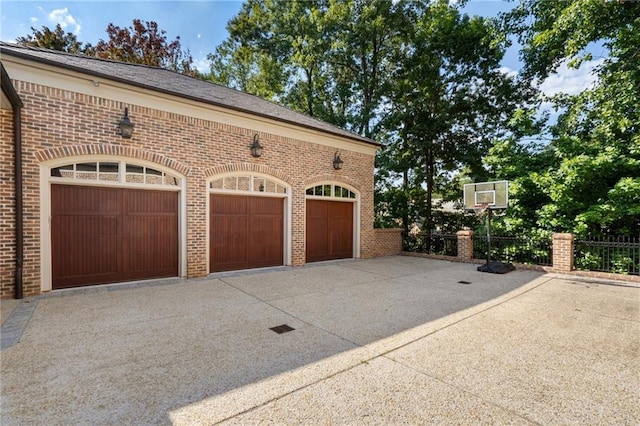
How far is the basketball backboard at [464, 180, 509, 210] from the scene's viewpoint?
903 centimetres

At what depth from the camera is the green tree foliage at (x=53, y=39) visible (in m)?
14.1

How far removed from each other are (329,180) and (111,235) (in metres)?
6.32

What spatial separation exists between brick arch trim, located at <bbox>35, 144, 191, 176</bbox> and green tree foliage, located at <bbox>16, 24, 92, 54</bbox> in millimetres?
12862

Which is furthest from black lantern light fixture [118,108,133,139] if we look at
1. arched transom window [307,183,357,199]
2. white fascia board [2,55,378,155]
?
arched transom window [307,183,357,199]

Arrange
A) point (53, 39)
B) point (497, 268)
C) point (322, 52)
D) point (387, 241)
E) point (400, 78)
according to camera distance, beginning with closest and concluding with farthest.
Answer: point (497, 268) → point (387, 241) → point (53, 39) → point (400, 78) → point (322, 52)

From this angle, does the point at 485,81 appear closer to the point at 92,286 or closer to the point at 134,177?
the point at 134,177

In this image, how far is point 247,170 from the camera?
27.1 feet

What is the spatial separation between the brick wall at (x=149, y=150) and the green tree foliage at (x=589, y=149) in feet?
20.9

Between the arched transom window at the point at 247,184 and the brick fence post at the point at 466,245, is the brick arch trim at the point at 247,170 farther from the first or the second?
the brick fence post at the point at 466,245

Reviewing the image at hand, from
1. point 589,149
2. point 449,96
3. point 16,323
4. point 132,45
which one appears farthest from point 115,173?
point 132,45

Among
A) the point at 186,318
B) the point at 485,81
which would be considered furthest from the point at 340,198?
the point at 485,81

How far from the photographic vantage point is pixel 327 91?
18.3 m

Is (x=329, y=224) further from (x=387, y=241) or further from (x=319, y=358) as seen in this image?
(x=319, y=358)

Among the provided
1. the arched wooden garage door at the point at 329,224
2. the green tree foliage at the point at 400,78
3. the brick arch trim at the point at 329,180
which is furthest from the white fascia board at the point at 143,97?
the green tree foliage at the point at 400,78
